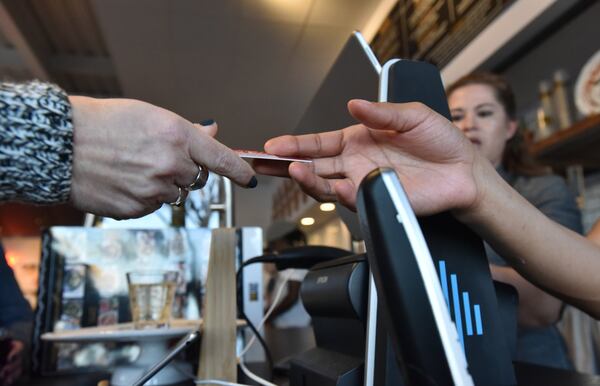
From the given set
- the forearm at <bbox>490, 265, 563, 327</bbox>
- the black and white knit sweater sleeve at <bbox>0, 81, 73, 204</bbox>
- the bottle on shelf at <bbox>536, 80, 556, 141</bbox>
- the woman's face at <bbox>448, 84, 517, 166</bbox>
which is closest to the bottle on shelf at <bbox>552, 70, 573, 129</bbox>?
the bottle on shelf at <bbox>536, 80, 556, 141</bbox>

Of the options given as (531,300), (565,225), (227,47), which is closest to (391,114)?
(531,300)

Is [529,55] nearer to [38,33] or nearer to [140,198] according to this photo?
[140,198]

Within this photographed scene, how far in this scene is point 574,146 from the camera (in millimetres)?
1306

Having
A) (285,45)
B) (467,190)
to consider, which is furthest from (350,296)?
(285,45)

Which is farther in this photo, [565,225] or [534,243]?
[565,225]

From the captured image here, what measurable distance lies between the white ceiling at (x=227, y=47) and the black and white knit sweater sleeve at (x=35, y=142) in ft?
5.25

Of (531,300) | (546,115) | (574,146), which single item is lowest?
(531,300)

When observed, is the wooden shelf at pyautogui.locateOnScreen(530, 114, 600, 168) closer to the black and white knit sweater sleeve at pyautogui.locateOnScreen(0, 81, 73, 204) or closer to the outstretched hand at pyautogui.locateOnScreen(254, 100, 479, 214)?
the outstretched hand at pyautogui.locateOnScreen(254, 100, 479, 214)

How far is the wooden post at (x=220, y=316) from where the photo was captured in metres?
0.54

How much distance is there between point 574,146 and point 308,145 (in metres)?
1.13

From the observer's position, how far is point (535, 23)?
1385mm

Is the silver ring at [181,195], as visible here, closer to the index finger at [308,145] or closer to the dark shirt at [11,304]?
the index finger at [308,145]

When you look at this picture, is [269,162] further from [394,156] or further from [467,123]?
[467,123]

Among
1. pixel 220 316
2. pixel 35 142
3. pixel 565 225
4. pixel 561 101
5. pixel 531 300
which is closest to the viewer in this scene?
pixel 35 142
